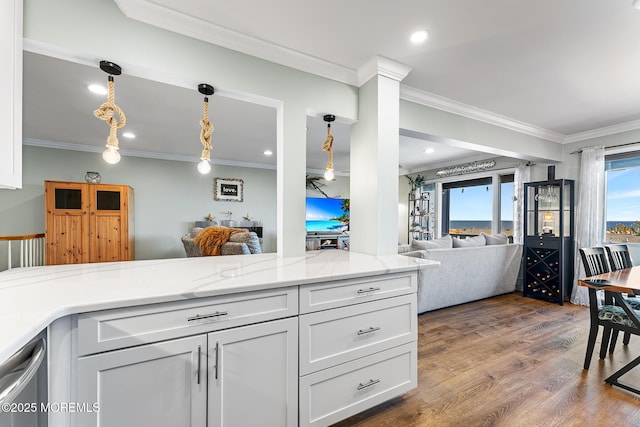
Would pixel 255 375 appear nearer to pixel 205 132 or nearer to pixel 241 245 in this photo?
pixel 205 132

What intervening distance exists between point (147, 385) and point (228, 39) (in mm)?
1966

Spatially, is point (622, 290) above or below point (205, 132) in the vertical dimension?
below

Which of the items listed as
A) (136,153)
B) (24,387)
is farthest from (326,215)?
(24,387)

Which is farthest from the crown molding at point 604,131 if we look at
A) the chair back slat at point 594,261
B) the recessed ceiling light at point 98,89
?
the recessed ceiling light at point 98,89

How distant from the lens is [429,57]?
2.09 m

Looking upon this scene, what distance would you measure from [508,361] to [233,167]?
5.69m

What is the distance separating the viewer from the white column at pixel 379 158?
2.16 metres

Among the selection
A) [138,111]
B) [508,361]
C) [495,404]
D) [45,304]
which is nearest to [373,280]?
[495,404]

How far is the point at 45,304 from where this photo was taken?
3.10 ft

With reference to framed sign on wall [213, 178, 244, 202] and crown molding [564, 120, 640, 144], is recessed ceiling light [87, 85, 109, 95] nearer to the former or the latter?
framed sign on wall [213, 178, 244, 202]

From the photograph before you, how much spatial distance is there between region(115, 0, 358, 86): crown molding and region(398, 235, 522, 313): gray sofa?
2255mm

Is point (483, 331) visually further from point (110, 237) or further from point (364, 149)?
point (110, 237)

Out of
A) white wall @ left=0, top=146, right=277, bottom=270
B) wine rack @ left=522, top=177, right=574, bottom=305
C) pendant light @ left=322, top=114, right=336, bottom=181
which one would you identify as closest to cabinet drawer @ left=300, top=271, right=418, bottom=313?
pendant light @ left=322, top=114, right=336, bottom=181

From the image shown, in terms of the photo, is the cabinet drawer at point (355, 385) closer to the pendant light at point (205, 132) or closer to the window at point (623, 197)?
the pendant light at point (205, 132)
